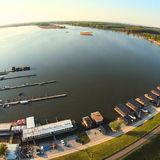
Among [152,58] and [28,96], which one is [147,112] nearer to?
[28,96]

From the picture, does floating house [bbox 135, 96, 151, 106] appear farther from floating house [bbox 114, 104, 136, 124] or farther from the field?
the field

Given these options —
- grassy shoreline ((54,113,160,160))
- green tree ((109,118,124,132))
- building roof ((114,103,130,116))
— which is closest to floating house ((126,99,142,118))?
building roof ((114,103,130,116))

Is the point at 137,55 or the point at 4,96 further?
the point at 137,55

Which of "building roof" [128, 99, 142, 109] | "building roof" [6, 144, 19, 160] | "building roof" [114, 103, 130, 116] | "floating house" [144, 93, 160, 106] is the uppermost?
"floating house" [144, 93, 160, 106]

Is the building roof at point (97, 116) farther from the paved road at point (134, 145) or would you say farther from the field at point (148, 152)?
the field at point (148, 152)

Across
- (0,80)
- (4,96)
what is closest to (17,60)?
(0,80)

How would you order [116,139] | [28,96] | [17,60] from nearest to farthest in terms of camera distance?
[116,139], [28,96], [17,60]

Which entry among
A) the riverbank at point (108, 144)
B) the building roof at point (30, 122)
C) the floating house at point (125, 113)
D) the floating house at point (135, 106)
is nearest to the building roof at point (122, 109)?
the floating house at point (125, 113)

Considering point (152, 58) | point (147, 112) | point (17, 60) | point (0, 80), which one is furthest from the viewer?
point (152, 58)
